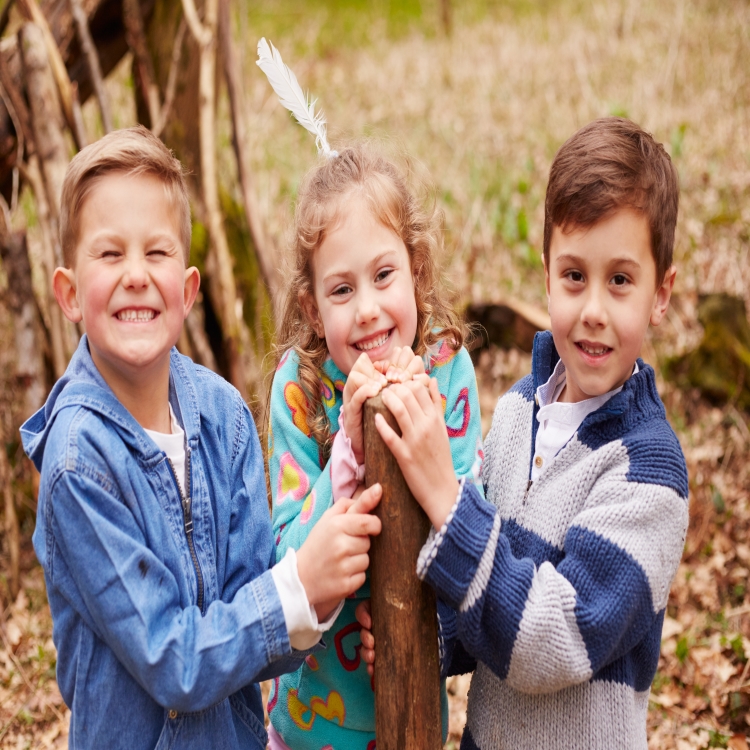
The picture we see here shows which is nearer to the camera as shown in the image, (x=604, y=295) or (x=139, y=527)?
(x=139, y=527)

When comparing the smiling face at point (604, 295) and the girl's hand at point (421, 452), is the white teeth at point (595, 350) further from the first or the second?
the girl's hand at point (421, 452)

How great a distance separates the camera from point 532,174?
8.02 metres

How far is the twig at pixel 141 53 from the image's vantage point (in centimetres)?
420

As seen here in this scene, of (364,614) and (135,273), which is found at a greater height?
(135,273)

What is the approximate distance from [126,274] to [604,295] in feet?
3.48

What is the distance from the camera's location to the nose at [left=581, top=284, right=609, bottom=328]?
5.93 feet

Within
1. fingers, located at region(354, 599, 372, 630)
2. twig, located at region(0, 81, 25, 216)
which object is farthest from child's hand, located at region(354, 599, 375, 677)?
twig, located at region(0, 81, 25, 216)

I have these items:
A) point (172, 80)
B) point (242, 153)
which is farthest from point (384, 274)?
point (242, 153)

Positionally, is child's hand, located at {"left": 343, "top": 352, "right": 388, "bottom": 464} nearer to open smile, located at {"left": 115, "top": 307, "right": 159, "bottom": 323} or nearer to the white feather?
open smile, located at {"left": 115, "top": 307, "right": 159, "bottom": 323}

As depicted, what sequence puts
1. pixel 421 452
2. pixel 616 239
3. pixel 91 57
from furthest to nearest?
1. pixel 91 57
2. pixel 616 239
3. pixel 421 452

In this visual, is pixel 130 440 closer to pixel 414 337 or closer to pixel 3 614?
pixel 414 337

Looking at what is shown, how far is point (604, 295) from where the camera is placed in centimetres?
182

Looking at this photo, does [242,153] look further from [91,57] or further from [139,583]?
[139,583]

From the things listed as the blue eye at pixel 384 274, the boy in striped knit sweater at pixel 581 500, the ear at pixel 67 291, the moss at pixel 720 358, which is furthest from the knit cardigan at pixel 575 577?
the moss at pixel 720 358
